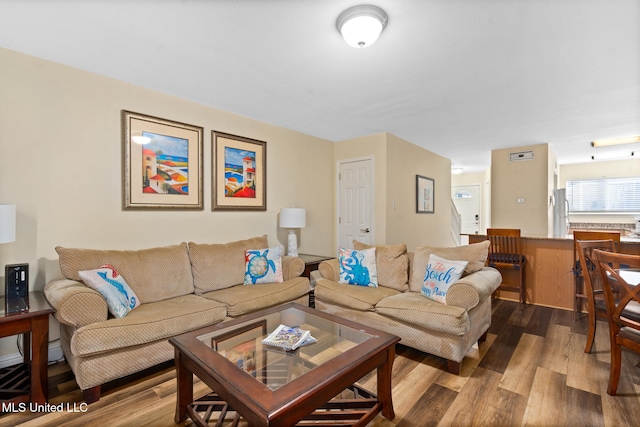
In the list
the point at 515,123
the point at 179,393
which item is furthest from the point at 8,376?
the point at 515,123

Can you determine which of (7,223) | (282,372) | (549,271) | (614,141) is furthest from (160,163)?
(614,141)

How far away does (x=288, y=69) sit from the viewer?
8.11 ft

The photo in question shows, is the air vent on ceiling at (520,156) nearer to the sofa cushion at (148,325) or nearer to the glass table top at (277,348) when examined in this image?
the glass table top at (277,348)

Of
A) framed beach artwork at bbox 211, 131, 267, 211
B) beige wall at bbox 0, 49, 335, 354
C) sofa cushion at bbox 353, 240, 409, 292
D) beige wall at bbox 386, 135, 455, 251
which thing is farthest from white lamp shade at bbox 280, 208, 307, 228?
beige wall at bbox 386, 135, 455, 251

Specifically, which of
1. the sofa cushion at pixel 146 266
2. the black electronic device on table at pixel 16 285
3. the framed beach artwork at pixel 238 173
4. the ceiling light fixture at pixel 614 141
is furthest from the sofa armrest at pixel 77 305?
the ceiling light fixture at pixel 614 141

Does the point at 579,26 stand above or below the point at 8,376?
above

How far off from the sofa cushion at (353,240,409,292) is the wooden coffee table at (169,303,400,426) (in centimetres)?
113

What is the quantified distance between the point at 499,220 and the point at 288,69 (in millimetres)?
4861

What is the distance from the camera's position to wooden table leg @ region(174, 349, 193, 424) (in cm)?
164

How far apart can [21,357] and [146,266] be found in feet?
3.49

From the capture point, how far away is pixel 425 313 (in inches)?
89.4

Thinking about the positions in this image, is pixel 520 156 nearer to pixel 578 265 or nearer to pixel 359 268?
pixel 578 265

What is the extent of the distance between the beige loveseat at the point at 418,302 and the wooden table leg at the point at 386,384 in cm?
70

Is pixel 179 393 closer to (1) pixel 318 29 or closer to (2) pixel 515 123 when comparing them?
(1) pixel 318 29
